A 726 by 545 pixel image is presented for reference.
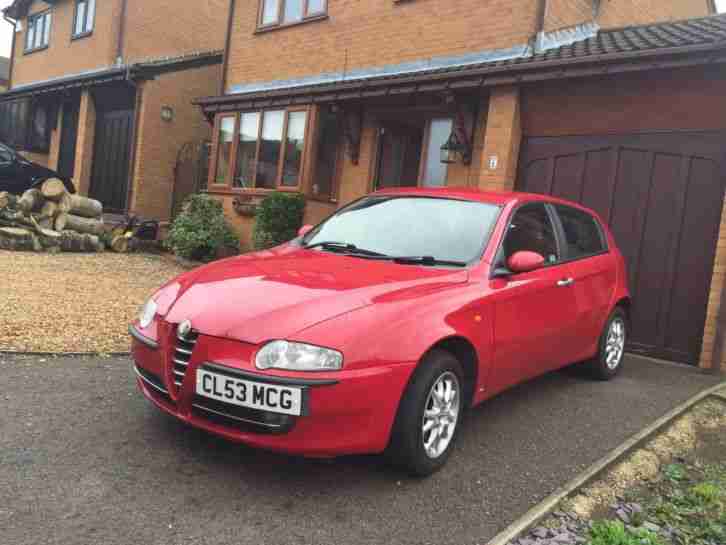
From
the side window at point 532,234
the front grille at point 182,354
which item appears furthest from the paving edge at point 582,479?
the front grille at point 182,354

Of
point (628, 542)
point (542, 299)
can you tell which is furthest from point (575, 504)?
point (542, 299)

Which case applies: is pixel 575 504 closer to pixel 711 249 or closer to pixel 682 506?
pixel 682 506

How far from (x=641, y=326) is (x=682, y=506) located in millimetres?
4164

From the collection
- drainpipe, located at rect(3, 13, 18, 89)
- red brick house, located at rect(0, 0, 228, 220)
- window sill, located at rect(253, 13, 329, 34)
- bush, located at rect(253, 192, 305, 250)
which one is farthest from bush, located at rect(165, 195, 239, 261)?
drainpipe, located at rect(3, 13, 18, 89)

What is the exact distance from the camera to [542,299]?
13.8ft

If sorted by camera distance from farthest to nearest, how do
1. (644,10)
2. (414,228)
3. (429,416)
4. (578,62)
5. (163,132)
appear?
(163,132) → (644,10) → (578,62) → (414,228) → (429,416)

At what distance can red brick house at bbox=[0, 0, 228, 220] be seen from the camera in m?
15.5

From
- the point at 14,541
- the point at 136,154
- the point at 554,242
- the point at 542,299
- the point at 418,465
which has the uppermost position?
the point at 136,154

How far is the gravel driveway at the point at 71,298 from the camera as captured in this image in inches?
212

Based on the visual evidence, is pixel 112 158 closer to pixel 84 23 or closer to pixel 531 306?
pixel 84 23

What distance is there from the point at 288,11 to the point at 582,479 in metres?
11.4

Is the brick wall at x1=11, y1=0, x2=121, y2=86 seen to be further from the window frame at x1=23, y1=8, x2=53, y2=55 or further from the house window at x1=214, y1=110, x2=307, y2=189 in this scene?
the house window at x1=214, y1=110, x2=307, y2=189

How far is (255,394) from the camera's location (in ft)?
9.16

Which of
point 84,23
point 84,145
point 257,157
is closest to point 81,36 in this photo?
point 84,23
